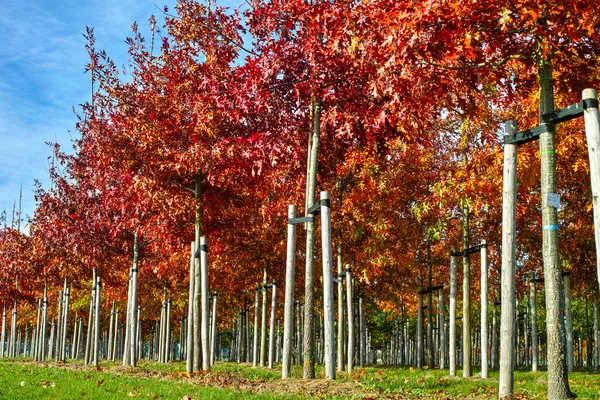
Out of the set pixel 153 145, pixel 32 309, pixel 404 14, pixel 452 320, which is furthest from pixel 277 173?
pixel 32 309

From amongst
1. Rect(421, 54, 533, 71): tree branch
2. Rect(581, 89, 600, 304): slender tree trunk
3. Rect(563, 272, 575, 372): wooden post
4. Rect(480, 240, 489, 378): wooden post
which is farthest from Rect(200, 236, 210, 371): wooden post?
Rect(563, 272, 575, 372): wooden post

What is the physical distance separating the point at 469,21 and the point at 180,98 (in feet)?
28.7

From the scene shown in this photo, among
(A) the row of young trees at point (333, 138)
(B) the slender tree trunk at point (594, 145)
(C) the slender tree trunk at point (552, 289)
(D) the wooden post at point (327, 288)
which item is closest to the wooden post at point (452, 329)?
(A) the row of young trees at point (333, 138)

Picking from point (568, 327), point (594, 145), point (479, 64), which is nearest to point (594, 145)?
point (594, 145)

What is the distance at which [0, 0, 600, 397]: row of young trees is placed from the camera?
27.2 ft

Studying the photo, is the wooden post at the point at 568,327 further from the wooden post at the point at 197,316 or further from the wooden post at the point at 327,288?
the wooden post at the point at 197,316

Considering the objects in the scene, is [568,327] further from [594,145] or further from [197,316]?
[594,145]

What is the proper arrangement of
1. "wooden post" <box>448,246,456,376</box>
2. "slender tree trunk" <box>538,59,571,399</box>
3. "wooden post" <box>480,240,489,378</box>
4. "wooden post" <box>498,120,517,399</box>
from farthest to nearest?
"wooden post" <box>448,246,456,376</box> → "wooden post" <box>480,240,489,378</box> → "wooden post" <box>498,120,517,399</box> → "slender tree trunk" <box>538,59,571,399</box>

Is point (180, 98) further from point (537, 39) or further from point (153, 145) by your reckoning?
point (537, 39)

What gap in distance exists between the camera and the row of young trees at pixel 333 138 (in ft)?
27.2

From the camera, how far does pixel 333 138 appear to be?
1271 centimetres

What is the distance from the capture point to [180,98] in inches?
587

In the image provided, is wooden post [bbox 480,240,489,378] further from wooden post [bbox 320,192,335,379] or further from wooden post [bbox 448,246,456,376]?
wooden post [bbox 320,192,335,379]

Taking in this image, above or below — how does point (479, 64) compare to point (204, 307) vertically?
above
